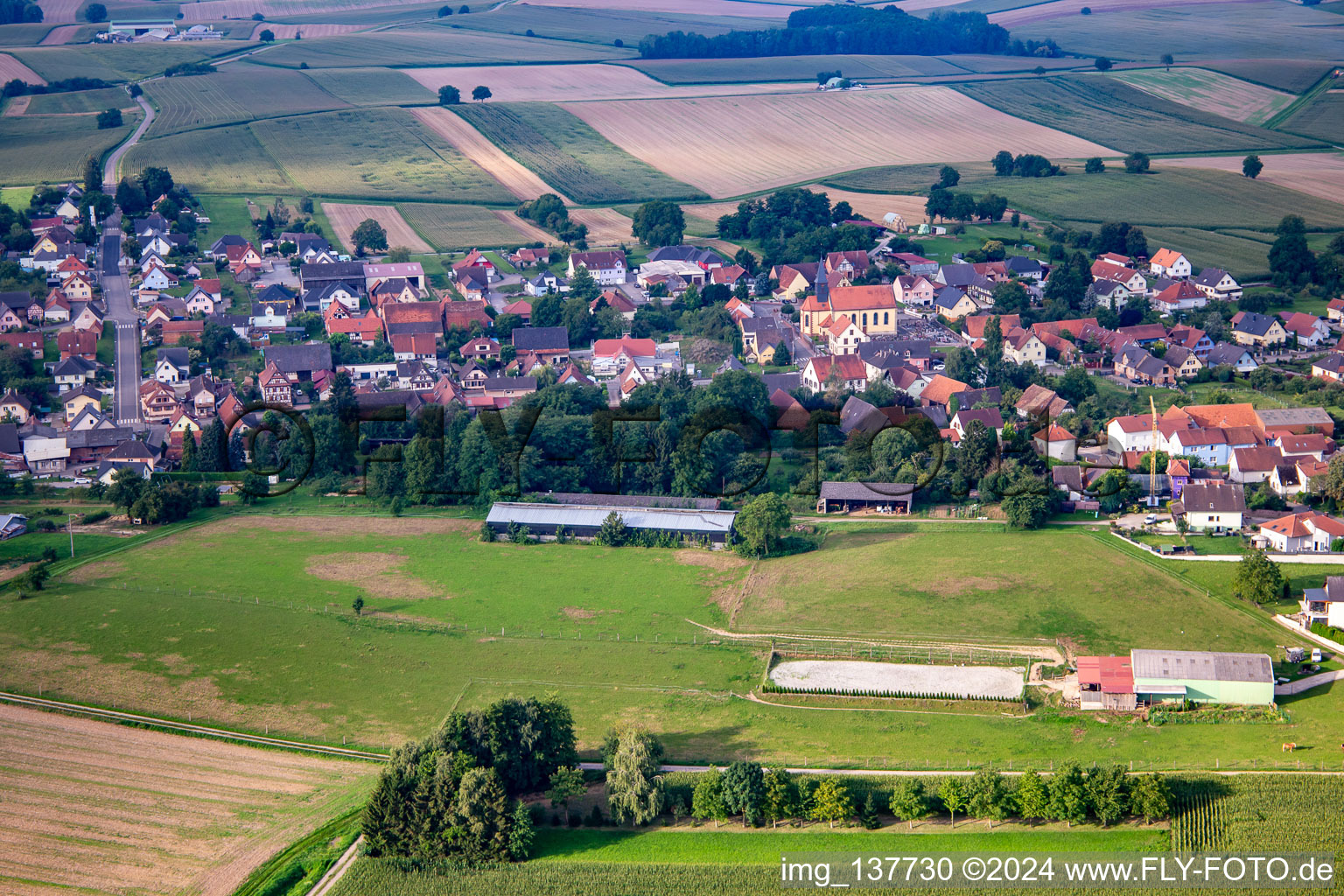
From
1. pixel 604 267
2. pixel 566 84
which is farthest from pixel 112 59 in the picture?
pixel 604 267

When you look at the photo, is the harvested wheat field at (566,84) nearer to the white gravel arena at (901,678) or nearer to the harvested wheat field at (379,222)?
the harvested wheat field at (379,222)

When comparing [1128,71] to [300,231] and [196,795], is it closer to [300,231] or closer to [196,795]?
[300,231]

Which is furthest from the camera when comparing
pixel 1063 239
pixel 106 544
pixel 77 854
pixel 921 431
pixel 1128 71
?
pixel 1128 71

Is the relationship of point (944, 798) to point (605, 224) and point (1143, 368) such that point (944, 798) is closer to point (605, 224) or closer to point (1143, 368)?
point (1143, 368)

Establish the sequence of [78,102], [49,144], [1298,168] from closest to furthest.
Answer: [1298,168] → [49,144] → [78,102]

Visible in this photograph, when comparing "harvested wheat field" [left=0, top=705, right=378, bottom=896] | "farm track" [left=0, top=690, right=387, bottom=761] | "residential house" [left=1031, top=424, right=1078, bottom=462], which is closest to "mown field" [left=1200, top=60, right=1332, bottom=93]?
"residential house" [left=1031, top=424, right=1078, bottom=462]

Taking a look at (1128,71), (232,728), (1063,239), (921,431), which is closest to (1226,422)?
(921,431)

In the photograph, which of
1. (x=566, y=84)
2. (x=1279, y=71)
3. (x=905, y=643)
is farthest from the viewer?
(x=566, y=84)

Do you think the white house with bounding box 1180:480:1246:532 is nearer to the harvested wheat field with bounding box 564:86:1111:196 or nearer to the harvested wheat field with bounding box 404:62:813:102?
the harvested wheat field with bounding box 564:86:1111:196
